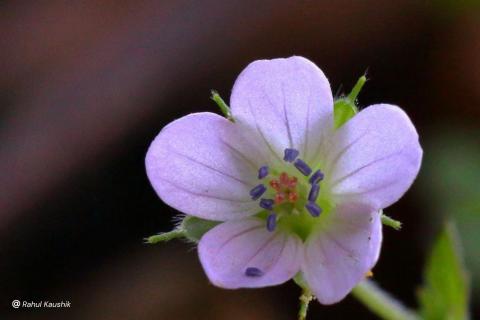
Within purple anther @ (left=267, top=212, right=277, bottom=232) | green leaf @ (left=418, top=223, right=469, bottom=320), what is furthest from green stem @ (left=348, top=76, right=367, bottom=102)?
green leaf @ (left=418, top=223, right=469, bottom=320)

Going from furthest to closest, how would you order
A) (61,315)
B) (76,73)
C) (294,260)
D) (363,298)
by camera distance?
(76,73)
(61,315)
(363,298)
(294,260)

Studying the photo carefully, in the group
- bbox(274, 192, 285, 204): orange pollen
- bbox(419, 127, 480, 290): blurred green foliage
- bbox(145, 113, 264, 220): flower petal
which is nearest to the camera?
bbox(145, 113, 264, 220): flower petal

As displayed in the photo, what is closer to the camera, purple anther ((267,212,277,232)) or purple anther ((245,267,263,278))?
purple anther ((245,267,263,278))

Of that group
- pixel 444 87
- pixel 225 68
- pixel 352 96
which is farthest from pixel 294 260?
pixel 444 87

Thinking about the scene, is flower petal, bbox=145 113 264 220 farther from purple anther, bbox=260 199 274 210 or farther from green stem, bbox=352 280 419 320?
green stem, bbox=352 280 419 320

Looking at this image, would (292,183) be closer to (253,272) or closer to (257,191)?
(257,191)

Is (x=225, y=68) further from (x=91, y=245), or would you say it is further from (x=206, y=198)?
(x=206, y=198)
